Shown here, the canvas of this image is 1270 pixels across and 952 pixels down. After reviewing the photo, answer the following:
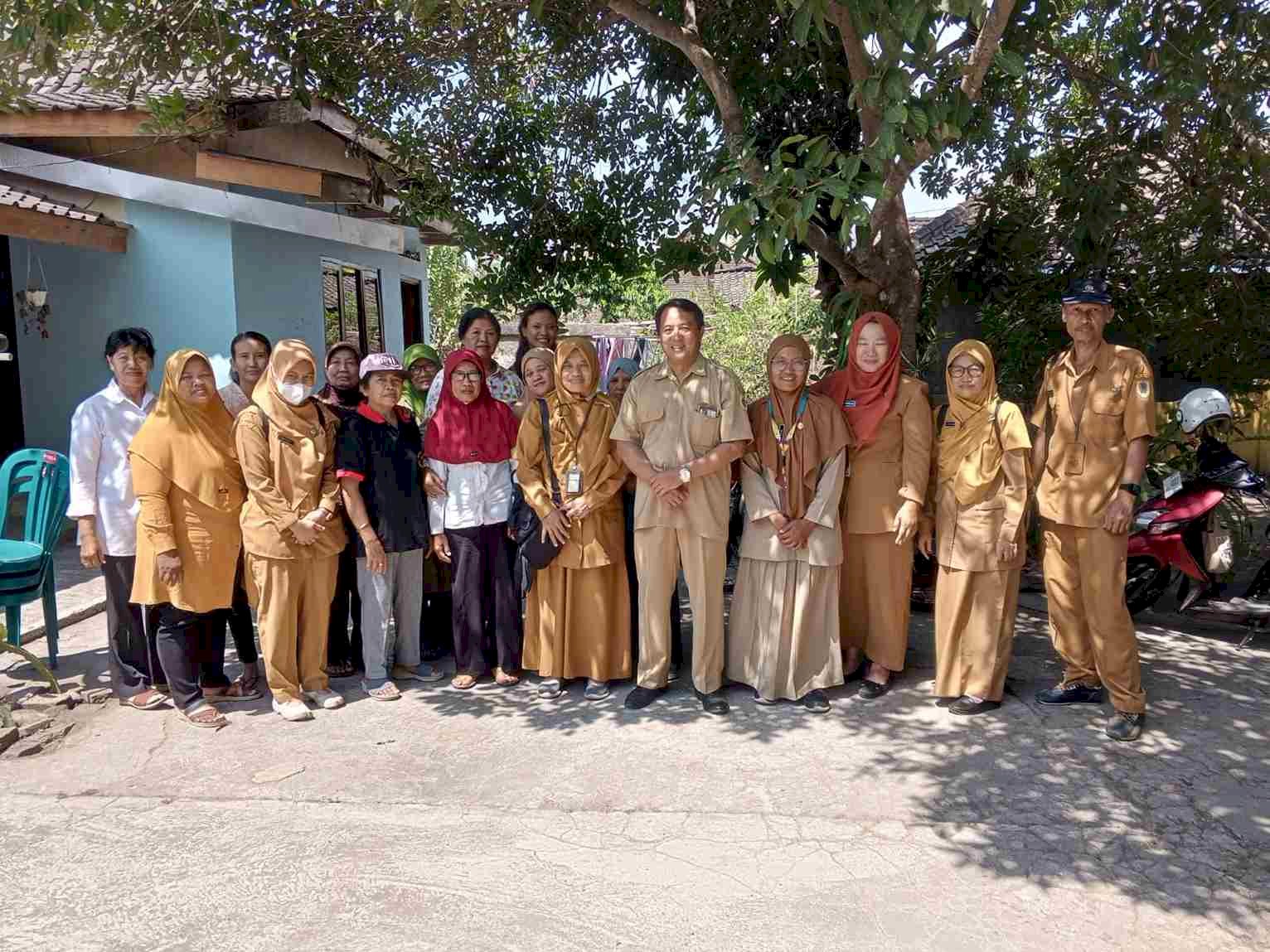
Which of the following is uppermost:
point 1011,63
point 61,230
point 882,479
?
point 61,230

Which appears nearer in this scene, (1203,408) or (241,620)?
(241,620)

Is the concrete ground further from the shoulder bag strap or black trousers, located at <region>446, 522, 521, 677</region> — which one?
the shoulder bag strap

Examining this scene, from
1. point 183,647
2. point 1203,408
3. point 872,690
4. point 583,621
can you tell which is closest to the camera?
point 183,647

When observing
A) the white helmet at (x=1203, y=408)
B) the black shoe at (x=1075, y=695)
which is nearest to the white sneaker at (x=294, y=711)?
the black shoe at (x=1075, y=695)

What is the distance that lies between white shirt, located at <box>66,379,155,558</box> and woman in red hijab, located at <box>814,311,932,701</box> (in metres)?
3.30

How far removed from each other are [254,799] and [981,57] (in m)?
4.12

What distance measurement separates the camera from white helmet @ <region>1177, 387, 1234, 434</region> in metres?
5.35

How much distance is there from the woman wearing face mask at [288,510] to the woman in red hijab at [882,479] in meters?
2.41

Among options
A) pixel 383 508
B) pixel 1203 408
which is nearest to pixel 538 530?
pixel 383 508

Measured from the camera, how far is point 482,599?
497 centimetres

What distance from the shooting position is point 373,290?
484 inches

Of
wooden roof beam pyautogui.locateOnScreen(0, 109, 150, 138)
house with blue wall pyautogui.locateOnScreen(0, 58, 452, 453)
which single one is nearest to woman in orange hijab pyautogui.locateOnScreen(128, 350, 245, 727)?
house with blue wall pyautogui.locateOnScreen(0, 58, 452, 453)

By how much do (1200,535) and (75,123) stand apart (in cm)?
875

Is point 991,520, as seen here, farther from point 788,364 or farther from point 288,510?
point 288,510
